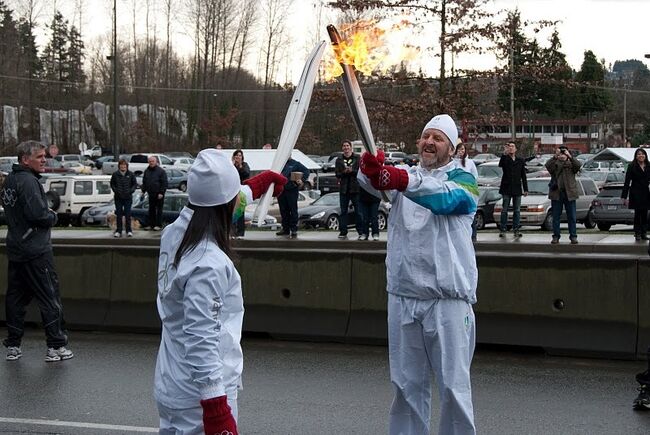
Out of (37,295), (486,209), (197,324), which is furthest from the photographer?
(486,209)

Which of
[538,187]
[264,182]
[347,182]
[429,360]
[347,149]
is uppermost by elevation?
[347,149]

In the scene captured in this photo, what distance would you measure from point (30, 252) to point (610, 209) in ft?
62.1

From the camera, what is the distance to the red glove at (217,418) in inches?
135

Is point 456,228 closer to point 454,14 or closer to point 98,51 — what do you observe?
point 454,14

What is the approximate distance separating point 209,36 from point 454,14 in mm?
52371

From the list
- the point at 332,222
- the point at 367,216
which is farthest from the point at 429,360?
the point at 332,222

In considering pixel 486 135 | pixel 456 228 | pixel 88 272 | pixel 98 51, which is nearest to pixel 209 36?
pixel 98 51

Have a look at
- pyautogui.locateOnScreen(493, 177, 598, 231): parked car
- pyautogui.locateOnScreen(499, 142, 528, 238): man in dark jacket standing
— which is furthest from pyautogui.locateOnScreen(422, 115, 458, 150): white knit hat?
pyautogui.locateOnScreen(493, 177, 598, 231): parked car

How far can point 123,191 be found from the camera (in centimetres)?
2019

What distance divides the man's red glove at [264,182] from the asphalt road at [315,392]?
2235 millimetres

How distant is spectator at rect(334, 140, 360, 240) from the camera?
16120mm

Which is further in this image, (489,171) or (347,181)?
(489,171)

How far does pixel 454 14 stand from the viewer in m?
22.2

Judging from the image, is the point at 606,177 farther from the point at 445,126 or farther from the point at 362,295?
the point at 445,126
